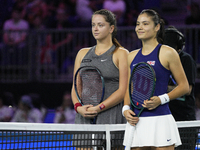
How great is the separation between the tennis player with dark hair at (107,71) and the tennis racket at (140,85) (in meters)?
0.37

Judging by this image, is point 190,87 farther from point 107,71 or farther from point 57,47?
point 57,47

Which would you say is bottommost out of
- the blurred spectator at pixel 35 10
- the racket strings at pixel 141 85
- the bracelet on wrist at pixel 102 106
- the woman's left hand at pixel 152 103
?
the bracelet on wrist at pixel 102 106

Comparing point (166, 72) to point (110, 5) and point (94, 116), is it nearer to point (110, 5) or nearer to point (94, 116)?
point (94, 116)

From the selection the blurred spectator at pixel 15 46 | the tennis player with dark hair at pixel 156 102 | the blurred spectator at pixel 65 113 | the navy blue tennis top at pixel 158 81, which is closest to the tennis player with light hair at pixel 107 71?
the tennis player with dark hair at pixel 156 102

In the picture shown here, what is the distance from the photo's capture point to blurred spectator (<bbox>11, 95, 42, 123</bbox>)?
6.41m

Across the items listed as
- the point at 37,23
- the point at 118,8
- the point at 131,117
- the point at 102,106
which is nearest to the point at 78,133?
the point at 102,106

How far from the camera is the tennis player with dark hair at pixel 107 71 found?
291 centimetres

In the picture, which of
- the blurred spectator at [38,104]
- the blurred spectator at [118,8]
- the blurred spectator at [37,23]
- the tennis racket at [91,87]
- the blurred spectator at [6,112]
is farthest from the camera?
the blurred spectator at [37,23]

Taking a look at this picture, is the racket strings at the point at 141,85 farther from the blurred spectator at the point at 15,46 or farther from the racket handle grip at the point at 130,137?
the blurred spectator at the point at 15,46

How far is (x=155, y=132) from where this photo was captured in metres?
2.41

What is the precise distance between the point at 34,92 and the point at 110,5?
2.69m

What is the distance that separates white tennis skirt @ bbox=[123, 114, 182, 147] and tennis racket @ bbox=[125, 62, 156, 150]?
0.05 metres

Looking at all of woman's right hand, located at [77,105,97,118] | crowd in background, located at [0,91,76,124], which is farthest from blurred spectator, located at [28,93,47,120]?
woman's right hand, located at [77,105,97,118]

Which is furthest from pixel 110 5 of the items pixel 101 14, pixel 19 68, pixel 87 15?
pixel 101 14
